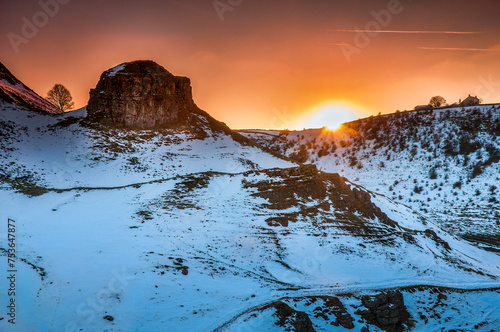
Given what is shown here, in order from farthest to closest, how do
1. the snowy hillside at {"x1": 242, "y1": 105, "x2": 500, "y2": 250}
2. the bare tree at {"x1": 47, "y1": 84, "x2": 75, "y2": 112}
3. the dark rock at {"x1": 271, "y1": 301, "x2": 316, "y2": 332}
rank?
1. the bare tree at {"x1": 47, "y1": 84, "x2": 75, "y2": 112}
2. the snowy hillside at {"x1": 242, "y1": 105, "x2": 500, "y2": 250}
3. the dark rock at {"x1": 271, "y1": 301, "x2": 316, "y2": 332}

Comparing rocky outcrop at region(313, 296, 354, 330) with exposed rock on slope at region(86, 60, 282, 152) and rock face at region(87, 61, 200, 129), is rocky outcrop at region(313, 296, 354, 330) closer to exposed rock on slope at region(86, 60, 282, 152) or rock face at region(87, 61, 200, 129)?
exposed rock on slope at region(86, 60, 282, 152)

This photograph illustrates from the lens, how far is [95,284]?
12961 mm

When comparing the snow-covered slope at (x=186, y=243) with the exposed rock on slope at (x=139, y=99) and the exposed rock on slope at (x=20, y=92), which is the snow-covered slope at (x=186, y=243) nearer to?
the exposed rock on slope at (x=139, y=99)

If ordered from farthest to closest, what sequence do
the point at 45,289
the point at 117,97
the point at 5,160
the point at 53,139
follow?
1. the point at 117,97
2. the point at 53,139
3. the point at 5,160
4. the point at 45,289

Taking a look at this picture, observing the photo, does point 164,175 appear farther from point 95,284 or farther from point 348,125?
point 348,125

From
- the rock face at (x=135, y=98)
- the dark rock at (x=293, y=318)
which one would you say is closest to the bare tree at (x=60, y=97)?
the rock face at (x=135, y=98)

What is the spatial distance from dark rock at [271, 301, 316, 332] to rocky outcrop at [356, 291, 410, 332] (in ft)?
11.2

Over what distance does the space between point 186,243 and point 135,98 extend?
3304 centimetres

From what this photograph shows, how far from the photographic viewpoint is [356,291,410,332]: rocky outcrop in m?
13.4

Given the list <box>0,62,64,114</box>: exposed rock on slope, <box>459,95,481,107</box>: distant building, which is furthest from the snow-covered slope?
<box>459,95,481,107</box>: distant building

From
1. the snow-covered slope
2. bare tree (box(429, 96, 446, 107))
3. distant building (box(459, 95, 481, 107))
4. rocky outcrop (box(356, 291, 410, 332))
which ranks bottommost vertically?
rocky outcrop (box(356, 291, 410, 332))

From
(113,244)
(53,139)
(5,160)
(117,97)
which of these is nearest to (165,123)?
(117,97)

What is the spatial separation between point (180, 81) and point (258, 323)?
4733cm

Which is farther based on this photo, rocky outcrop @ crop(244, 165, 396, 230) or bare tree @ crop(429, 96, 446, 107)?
bare tree @ crop(429, 96, 446, 107)
